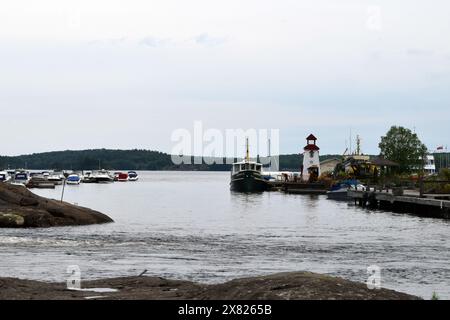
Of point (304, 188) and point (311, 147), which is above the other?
point (311, 147)

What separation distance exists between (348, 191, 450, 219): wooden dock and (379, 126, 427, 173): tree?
50.4 m

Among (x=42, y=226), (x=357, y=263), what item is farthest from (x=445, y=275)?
(x=42, y=226)

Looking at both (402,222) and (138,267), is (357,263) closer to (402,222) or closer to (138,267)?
(138,267)

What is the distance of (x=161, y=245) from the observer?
39.4 meters

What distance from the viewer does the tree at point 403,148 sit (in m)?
142

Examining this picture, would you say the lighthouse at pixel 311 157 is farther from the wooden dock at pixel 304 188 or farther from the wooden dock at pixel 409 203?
the wooden dock at pixel 409 203

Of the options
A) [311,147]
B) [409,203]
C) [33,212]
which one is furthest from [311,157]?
[33,212]

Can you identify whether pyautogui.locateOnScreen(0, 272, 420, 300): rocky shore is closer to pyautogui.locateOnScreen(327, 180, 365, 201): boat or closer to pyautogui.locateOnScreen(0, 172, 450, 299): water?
pyautogui.locateOnScreen(0, 172, 450, 299): water

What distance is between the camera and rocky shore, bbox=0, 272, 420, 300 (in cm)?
1310

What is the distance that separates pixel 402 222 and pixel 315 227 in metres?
8.42

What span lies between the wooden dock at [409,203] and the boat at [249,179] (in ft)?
152

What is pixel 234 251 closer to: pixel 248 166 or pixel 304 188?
pixel 304 188

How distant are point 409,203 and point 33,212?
38.8m

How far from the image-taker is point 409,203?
73.1 m
